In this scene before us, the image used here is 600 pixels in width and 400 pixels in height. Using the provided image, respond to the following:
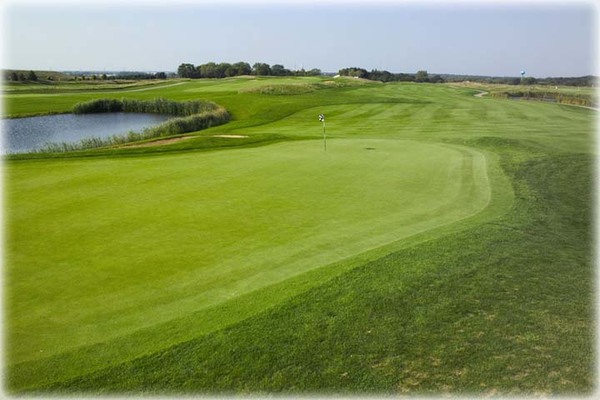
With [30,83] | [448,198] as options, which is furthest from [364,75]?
[448,198]

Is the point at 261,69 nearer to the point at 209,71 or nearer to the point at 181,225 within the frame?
the point at 209,71

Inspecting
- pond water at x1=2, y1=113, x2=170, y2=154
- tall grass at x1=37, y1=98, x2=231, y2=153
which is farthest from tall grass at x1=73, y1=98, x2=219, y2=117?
pond water at x1=2, y1=113, x2=170, y2=154

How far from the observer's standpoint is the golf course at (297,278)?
18.0 feet

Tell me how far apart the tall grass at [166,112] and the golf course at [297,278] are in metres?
16.8

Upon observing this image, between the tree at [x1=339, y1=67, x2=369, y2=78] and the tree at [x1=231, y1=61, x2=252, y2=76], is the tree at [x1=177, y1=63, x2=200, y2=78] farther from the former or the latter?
the tree at [x1=339, y1=67, x2=369, y2=78]

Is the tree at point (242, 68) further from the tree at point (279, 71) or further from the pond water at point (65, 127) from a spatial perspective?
the pond water at point (65, 127)

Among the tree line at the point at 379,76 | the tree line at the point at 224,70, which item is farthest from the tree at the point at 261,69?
the tree line at the point at 379,76

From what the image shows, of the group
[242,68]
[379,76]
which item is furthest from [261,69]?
[379,76]

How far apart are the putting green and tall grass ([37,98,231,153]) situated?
16.6m

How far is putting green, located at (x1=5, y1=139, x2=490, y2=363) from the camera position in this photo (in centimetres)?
688

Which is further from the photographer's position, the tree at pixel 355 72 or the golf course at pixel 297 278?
the tree at pixel 355 72

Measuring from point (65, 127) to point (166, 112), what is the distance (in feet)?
42.9

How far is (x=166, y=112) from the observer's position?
56.9m

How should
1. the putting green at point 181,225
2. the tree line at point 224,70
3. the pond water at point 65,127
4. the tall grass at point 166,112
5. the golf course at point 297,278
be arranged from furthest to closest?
the tree line at point 224,70
the pond water at point 65,127
the tall grass at point 166,112
the putting green at point 181,225
the golf course at point 297,278
